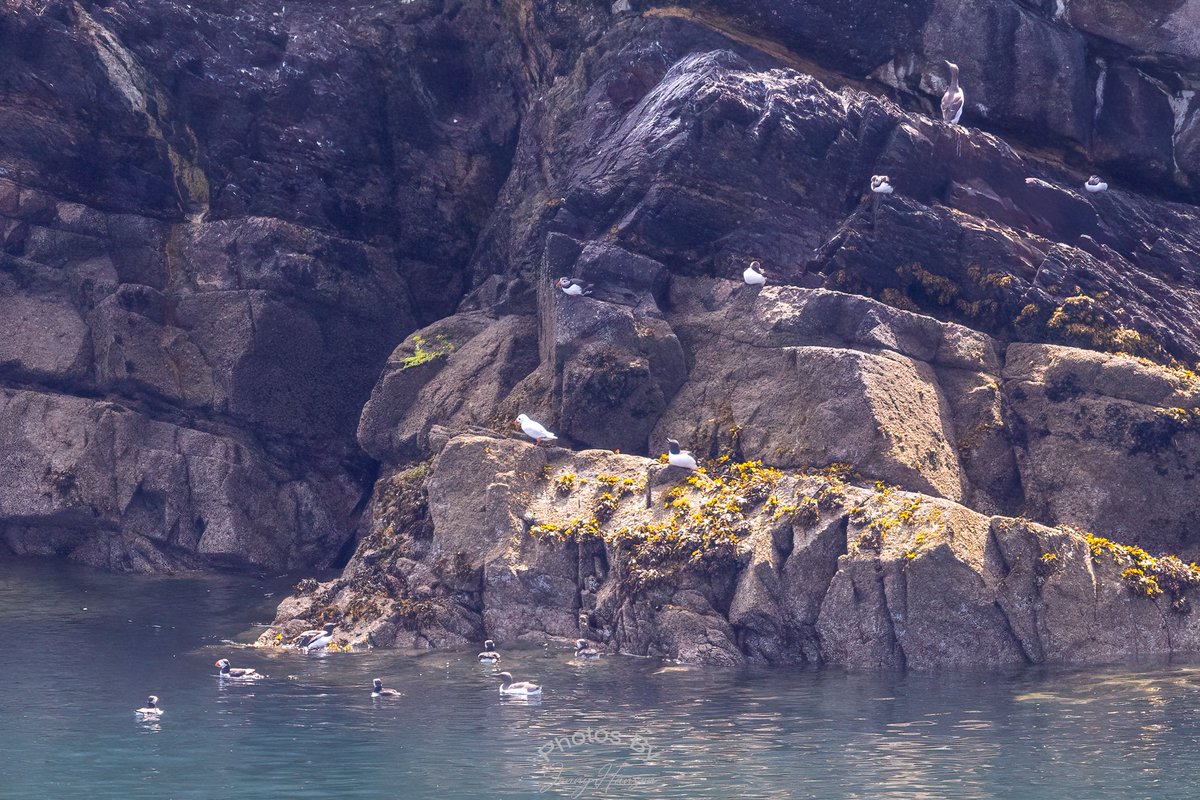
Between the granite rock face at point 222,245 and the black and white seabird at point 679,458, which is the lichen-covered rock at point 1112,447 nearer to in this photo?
the black and white seabird at point 679,458

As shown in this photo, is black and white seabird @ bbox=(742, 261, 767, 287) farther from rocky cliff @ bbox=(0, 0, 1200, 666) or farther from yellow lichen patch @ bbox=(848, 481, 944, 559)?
yellow lichen patch @ bbox=(848, 481, 944, 559)

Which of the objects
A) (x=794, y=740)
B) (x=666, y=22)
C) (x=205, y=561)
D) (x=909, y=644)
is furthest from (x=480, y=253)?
(x=794, y=740)

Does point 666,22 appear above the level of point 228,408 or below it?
above

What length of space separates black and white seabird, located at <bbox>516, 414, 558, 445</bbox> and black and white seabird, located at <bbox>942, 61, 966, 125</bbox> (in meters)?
11.4

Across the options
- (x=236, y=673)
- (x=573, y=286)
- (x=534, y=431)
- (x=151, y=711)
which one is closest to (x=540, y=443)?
(x=534, y=431)

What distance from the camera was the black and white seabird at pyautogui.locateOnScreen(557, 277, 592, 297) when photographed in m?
24.8

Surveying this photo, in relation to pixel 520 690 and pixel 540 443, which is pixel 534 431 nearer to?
pixel 540 443

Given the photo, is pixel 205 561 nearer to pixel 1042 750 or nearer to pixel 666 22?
pixel 666 22

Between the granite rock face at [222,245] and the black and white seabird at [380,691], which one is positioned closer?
the black and white seabird at [380,691]

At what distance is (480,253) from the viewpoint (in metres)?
32.2

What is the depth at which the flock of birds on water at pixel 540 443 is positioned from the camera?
18141mm

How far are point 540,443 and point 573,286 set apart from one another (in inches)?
125

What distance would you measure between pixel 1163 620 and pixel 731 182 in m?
12.0

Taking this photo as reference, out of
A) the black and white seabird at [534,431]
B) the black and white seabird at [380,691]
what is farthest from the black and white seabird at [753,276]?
the black and white seabird at [380,691]
